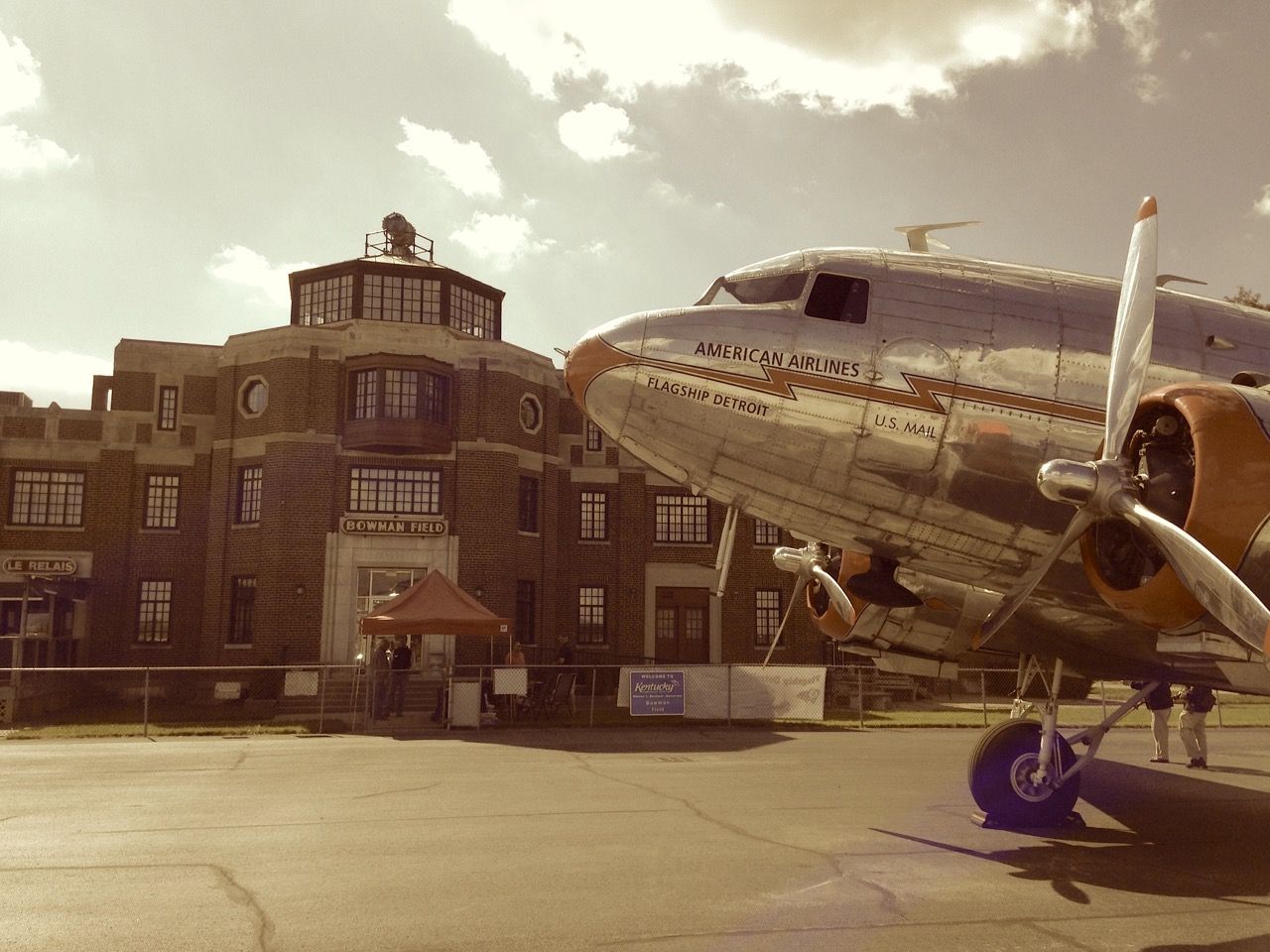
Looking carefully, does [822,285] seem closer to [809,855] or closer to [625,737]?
[809,855]

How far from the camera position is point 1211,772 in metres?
17.7

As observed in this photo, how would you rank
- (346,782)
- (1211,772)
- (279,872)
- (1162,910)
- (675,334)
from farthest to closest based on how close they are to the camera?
(1211,772) < (346,782) < (675,334) < (279,872) < (1162,910)

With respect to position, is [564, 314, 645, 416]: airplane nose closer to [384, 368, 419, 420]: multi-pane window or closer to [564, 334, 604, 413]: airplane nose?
[564, 334, 604, 413]: airplane nose

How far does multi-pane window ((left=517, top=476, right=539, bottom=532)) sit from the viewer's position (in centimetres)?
4134

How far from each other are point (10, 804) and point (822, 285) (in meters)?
11.9

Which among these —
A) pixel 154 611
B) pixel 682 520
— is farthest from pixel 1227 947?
pixel 154 611

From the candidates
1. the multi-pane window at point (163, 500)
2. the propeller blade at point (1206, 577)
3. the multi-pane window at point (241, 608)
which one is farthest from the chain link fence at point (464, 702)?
the propeller blade at point (1206, 577)

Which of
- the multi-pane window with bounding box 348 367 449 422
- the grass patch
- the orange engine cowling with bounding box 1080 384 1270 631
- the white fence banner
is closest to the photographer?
the orange engine cowling with bounding box 1080 384 1270 631

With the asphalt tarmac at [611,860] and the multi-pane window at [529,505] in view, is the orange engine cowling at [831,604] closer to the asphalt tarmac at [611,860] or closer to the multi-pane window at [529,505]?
the asphalt tarmac at [611,860]

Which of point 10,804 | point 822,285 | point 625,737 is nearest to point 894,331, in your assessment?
point 822,285

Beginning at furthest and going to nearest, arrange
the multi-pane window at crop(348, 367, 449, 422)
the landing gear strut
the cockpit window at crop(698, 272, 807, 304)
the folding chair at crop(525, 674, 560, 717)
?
the multi-pane window at crop(348, 367, 449, 422) → the folding chair at crop(525, 674, 560, 717) → the landing gear strut → the cockpit window at crop(698, 272, 807, 304)

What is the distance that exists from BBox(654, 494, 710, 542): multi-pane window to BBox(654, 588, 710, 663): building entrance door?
2417mm

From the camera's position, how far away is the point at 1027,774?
11070mm

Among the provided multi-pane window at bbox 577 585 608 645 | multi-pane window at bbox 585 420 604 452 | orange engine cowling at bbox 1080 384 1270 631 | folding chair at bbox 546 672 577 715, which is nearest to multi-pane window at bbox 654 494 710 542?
multi-pane window at bbox 585 420 604 452
